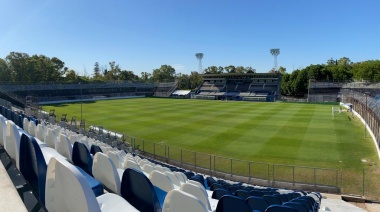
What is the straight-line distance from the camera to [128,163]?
18.1 ft

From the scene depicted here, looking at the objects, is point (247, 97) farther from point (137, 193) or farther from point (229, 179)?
point (137, 193)

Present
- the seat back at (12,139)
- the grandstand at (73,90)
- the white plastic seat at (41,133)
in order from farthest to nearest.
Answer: the grandstand at (73,90)
the white plastic seat at (41,133)
the seat back at (12,139)

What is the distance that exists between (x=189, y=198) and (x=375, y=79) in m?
89.7

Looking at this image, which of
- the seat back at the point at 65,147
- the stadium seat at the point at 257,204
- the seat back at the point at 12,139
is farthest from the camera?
the stadium seat at the point at 257,204

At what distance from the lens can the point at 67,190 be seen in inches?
75.7

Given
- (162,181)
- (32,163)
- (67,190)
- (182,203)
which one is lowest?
(162,181)

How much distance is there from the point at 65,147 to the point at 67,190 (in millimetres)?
3987

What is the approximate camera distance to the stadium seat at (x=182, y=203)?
7.96 feet

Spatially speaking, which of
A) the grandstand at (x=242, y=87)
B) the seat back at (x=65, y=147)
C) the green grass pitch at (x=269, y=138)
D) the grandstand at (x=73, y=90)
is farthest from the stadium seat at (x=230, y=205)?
the grandstand at (x=242, y=87)

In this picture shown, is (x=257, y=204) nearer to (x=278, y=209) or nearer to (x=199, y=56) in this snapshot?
(x=278, y=209)

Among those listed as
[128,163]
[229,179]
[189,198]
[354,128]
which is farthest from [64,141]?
[354,128]

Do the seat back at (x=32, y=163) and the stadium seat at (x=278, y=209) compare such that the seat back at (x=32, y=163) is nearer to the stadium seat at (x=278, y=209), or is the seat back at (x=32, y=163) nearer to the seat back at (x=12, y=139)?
the seat back at (x=12, y=139)

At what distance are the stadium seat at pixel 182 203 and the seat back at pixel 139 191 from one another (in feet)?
0.96

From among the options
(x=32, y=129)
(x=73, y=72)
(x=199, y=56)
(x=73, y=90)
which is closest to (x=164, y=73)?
(x=199, y=56)
